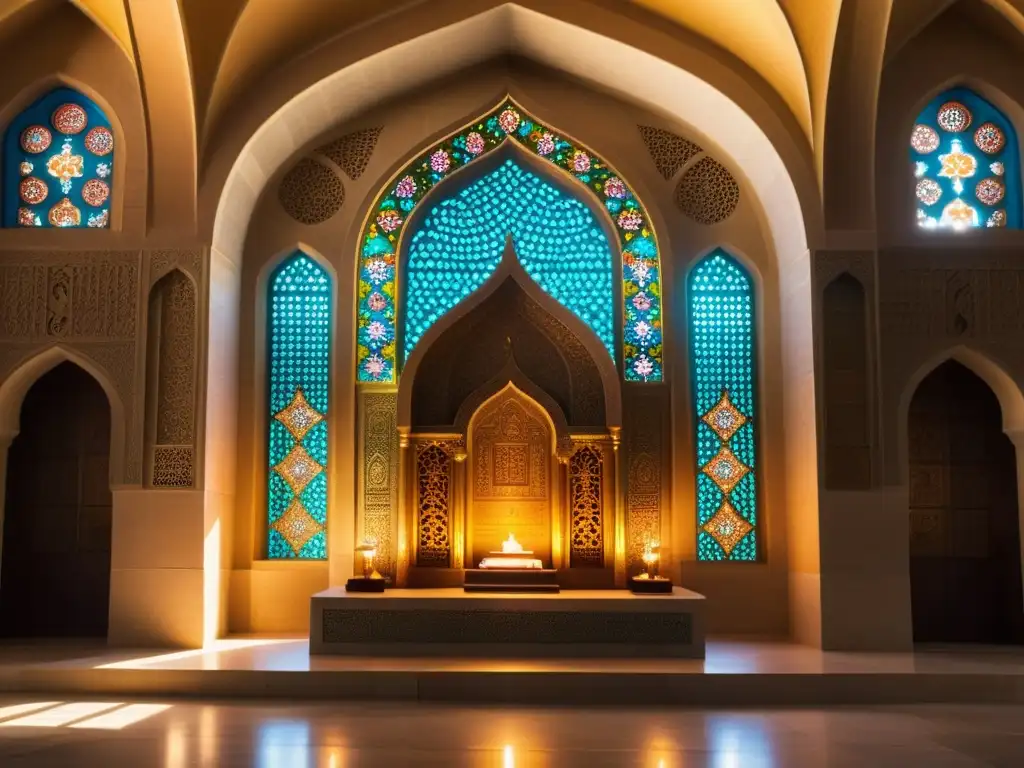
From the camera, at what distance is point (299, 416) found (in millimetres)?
11414

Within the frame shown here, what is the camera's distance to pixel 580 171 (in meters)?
11.8

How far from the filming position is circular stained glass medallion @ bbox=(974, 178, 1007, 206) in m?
10.9

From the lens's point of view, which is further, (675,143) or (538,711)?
(675,143)

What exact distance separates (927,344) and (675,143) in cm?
331

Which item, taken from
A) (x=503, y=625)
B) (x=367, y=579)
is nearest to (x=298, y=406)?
(x=367, y=579)

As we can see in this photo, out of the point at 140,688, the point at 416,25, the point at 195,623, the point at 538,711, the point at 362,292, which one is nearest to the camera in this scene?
the point at 538,711

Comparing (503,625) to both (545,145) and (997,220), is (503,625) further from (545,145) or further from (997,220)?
(997,220)

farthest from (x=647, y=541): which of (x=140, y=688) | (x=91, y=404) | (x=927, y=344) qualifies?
(x=91, y=404)

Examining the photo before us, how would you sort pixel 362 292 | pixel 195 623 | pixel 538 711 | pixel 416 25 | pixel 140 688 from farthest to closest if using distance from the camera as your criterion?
pixel 362 292
pixel 416 25
pixel 195 623
pixel 140 688
pixel 538 711

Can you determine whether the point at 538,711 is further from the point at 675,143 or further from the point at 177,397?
the point at 675,143

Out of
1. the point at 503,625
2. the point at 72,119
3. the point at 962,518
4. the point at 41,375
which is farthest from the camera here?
the point at 962,518

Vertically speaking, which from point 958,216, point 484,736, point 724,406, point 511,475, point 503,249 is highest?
point 958,216

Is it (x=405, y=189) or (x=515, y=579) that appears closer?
(x=515, y=579)

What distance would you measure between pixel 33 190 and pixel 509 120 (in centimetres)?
479
